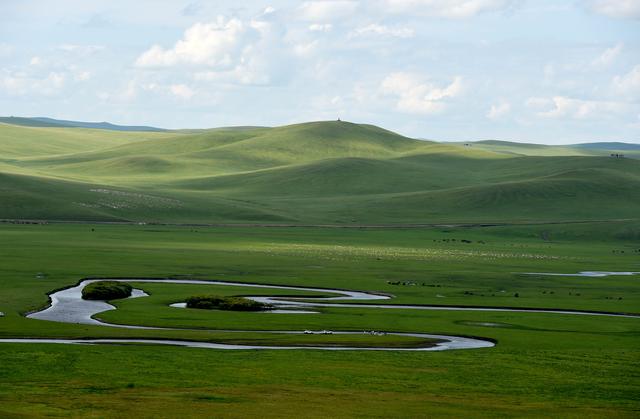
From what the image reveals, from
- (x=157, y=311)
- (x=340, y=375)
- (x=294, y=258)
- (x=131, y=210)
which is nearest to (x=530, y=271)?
(x=294, y=258)

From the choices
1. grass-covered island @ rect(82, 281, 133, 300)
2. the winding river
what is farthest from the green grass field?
grass-covered island @ rect(82, 281, 133, 300)

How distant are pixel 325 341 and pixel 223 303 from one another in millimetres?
16202

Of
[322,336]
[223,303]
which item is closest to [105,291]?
[223,303]

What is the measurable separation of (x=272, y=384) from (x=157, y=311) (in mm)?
27005

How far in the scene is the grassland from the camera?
40.7m

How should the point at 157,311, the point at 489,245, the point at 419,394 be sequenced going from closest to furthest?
1. the point at 419,394
2. the point at 157,311
3. the point at 489,245

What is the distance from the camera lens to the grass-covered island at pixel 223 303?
72.6 meters

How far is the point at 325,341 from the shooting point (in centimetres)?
5803

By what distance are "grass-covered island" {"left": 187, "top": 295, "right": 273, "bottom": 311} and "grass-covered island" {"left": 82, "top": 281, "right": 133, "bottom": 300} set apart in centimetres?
757

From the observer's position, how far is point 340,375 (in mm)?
46906

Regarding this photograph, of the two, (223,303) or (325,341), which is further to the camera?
(223,303)

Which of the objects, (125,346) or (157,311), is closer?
(125,346)

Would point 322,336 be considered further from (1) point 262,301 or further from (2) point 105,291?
(2) point 105,291

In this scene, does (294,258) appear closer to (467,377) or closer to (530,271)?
(530,271)
